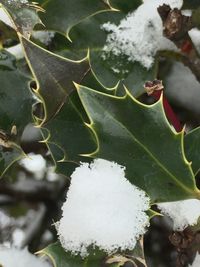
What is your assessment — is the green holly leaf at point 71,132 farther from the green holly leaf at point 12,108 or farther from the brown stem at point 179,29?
the brown stem at point 179,29

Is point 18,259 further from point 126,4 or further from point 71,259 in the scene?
point 126,4

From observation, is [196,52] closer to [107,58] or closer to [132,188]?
[107,58]

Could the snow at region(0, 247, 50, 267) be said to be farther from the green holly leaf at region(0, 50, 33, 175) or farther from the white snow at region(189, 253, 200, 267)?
the white snow at region(189, 253, 200, 267)

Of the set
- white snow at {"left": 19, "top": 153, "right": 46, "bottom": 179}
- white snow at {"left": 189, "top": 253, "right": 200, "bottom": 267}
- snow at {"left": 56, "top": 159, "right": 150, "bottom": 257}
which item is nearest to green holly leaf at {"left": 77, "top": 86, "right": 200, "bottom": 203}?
snow at {"left": 56, "top": 159, "right": 150, "bottom": 257}

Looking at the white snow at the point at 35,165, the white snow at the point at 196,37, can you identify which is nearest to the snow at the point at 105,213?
the white snow at the point at 196,37

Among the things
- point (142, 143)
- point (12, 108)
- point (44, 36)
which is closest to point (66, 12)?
point (44, 36)

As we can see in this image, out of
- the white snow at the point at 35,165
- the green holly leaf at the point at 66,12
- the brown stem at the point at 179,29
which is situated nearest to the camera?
the brown stem at the point at 179,29
